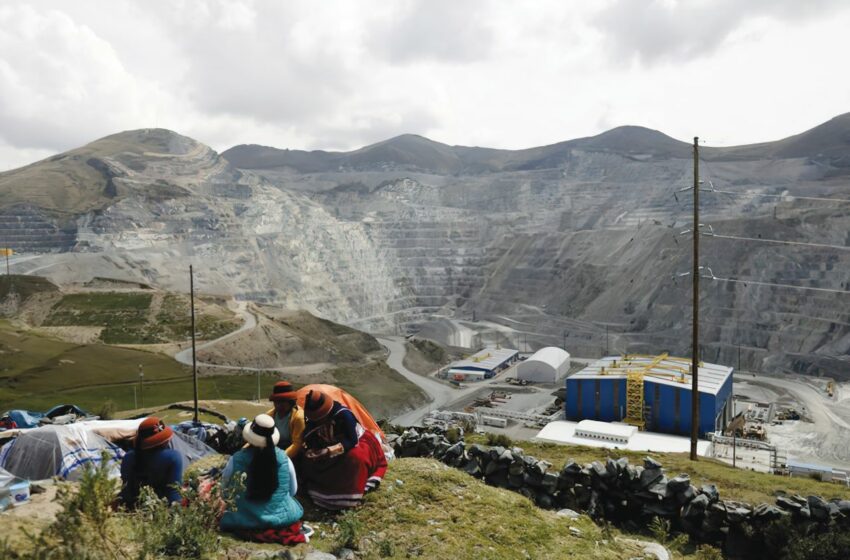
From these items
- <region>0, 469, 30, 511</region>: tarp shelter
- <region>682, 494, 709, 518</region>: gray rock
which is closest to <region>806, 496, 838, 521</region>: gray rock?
<region>682, 494, 709, 518</region>: gray rock

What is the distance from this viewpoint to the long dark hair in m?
7.70

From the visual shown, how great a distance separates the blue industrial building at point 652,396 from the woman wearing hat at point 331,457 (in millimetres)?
37526

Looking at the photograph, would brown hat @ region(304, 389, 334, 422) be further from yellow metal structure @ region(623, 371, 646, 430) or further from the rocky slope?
the rocky slope

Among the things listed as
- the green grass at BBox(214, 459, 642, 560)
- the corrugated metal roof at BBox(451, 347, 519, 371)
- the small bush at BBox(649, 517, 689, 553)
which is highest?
the green grass at BBox(214, 459, 642, 560)

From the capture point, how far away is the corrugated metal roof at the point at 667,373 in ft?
142

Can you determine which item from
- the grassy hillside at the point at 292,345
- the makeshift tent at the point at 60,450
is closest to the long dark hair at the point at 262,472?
the makeshift tent at the point at 60,450

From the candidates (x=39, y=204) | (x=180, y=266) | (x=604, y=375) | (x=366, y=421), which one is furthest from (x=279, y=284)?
(x=366, y=421)

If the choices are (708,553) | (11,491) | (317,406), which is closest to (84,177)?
(11,491)

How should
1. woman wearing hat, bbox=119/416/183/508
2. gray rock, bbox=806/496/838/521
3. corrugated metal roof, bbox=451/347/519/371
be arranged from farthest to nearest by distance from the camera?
corrugated metal roof, bbox=451/347/519/371 < gray rock, bbox=806/496/838/521 < woman wearing hat, bbox=119/416/183/508

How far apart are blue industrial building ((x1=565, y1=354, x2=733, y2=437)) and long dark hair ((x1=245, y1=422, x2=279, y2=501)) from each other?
1539 inches

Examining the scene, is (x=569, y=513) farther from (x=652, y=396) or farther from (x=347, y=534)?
(x=652, y=396)

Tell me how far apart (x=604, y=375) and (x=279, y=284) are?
71971 mm

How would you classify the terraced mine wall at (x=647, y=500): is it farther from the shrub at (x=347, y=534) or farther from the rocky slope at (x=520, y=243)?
the rocky slope at (x=520, y=243)

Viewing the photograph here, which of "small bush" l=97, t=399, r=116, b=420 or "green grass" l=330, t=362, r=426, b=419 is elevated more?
"small bush" l=97, t=399, r=116, b=420
